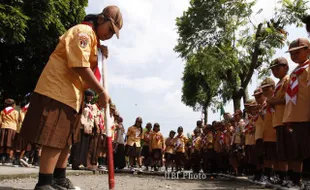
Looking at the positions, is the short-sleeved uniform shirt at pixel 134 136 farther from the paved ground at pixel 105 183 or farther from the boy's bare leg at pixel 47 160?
the boy's bare leg at pixel 47 160

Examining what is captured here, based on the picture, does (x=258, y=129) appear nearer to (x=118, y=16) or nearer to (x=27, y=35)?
(x=118, y=16)

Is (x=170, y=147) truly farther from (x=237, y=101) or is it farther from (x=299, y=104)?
(x=299, y=104)

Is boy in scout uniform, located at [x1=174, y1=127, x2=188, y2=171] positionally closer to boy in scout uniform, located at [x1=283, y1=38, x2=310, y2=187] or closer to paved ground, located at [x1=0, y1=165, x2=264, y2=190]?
paved ground, located at [x1=0, y1=165, x2=264, y2=190]

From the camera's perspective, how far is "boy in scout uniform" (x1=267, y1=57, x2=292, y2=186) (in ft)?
19.7

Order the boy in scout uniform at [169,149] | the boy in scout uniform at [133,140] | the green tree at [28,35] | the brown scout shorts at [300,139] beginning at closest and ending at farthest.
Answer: the brown scout shorts at [300,139] → the boy in scout uniform at [133,140] → the green tree at [28,35] → the boy in scout uniform at [169,149]

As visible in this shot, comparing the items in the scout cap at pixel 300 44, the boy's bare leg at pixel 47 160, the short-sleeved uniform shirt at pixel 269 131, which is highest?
the scout cap at pixel 300 44

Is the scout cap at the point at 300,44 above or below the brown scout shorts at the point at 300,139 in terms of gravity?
above

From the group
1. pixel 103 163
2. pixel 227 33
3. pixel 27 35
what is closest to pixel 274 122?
pixel 103 163

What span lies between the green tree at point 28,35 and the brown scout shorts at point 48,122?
13.7m

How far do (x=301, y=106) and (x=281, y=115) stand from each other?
89cm

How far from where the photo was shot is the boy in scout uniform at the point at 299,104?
5348 mm

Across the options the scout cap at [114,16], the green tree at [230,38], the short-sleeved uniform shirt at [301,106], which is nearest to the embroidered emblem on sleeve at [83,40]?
the scout cap at [114,16]

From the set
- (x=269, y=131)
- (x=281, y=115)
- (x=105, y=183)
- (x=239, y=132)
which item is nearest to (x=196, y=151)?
(x=239, y=132)

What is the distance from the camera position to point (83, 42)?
11.2ft
